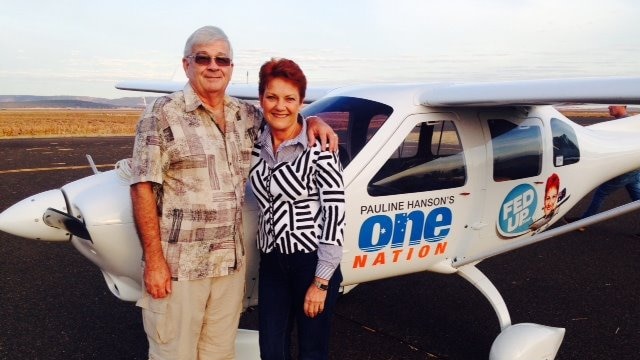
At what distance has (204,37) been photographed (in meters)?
2.28

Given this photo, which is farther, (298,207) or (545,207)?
(545,207)

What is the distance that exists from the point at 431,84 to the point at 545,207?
1.57m

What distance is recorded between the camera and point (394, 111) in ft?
11.0

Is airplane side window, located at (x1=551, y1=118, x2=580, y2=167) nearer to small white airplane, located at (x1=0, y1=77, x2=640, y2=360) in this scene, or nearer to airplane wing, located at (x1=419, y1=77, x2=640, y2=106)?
small white airplane, located at (x1=0, y1=77, x2=640, y2=360)

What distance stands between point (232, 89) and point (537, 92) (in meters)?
3.97

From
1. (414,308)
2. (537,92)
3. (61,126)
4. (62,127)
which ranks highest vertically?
(537,92)

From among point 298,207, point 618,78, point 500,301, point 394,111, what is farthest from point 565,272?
point 298,207

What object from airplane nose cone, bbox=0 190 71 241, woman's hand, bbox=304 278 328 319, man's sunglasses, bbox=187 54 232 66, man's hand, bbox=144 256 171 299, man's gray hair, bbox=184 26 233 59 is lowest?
woman's hand, bbox=304 278 328 319

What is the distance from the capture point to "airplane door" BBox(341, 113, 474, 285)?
311 centimetres

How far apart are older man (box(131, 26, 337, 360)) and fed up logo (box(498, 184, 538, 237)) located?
210cm

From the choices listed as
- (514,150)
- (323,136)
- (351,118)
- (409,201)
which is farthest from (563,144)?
(323,136)

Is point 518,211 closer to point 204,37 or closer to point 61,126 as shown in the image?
point 204,37

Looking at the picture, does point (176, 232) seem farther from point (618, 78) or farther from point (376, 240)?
point (618, 78)

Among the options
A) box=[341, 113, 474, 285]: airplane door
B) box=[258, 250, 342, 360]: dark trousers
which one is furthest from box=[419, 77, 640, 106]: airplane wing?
box=[258, 250, 342, 360]: dark trousers
